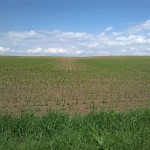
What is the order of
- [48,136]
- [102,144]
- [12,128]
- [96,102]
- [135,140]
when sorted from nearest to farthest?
[102,144]
[135,140]
[48,136]
[12,128]
[96,102]

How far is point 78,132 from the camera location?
28.4 ft

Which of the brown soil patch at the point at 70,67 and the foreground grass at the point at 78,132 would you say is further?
the brown soil patch at the point at 70,67

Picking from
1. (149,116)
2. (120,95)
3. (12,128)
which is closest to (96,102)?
(120,95)

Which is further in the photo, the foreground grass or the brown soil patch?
the brown soil patch

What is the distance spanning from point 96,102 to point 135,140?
852cm

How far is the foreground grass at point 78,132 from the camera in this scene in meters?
7.63

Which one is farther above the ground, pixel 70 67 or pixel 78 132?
pixel 78 132

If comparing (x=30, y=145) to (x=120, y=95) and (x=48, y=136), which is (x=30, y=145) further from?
(x=120, y=95)

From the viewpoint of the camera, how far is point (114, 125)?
31.0 feet

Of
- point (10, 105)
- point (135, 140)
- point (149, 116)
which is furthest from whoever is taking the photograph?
point (10, 105)

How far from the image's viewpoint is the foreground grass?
25.0ft

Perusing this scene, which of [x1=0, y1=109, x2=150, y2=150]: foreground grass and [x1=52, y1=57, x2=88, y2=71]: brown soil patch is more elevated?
[x1=0, y1=109, x2=150, y2=150]: foreground grass

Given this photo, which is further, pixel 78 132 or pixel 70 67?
pixel 70 67

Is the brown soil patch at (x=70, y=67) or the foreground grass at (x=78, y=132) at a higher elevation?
the foreground grass at (x=78, y=132)
